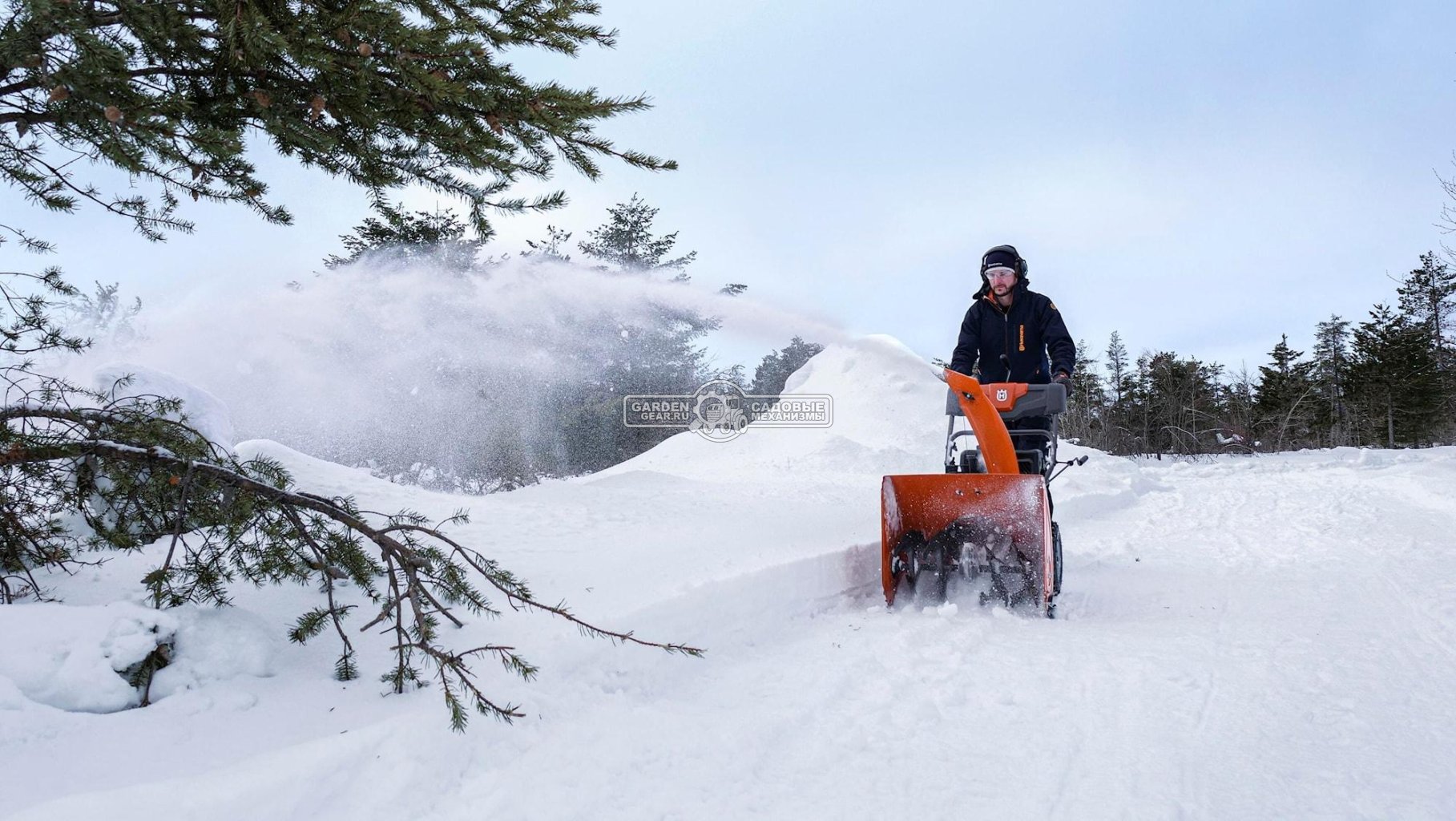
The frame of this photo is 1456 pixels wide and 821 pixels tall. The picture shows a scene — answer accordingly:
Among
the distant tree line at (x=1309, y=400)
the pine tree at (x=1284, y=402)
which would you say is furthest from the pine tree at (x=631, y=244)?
the pine tree at (x=1284, y=402)

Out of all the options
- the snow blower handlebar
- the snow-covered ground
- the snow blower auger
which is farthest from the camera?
the snow blower handlebar

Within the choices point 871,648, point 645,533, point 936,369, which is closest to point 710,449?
point 645,533

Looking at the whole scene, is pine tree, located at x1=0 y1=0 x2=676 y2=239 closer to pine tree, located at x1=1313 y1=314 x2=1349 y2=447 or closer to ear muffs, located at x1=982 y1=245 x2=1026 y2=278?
ear muffs, located at x1=982 y1=245 x2=1026 y2=278

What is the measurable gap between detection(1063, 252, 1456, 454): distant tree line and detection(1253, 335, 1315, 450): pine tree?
0.06m

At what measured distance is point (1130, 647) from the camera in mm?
3633

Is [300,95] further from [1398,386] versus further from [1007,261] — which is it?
[1398,386]

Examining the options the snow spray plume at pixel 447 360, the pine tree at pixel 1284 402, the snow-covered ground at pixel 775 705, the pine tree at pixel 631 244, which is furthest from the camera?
the pine tree at pixel 1284 402

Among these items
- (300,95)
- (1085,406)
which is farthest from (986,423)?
(1085,406)

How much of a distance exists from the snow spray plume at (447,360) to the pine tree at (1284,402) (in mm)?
33344

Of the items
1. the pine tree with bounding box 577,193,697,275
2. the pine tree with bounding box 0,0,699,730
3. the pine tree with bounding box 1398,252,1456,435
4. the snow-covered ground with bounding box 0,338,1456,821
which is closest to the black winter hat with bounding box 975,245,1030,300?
the snow-covered ground with bounding box 0,338,1456,821

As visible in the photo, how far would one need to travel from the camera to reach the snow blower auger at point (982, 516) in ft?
14.3

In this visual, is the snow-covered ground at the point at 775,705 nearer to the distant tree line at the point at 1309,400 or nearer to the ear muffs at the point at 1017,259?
the ear muffs at the point at 1017,259

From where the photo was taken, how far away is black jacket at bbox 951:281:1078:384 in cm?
533

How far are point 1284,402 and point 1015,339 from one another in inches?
1740
